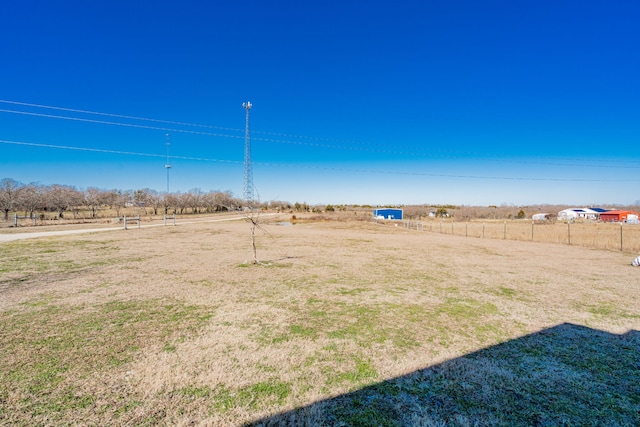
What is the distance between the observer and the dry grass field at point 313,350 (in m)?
3.09

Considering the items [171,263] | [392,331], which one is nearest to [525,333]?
[392,331]

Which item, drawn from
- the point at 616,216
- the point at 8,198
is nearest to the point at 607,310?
the point at 8,198

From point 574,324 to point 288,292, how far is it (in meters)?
6.29

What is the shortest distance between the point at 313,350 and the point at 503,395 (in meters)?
2.52

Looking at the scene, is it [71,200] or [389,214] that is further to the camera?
[389,214]

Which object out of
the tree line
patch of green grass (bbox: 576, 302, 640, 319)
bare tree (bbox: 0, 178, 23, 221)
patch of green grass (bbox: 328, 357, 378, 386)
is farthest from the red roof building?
bare tree (bbox: 0, 178, 23, 221)

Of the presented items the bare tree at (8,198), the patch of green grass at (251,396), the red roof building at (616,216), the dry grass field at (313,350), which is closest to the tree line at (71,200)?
the bare tree at (8,198)

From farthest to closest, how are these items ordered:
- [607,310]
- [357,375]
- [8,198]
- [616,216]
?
[616,216] → [8,198] → [607,310] → [357,375]

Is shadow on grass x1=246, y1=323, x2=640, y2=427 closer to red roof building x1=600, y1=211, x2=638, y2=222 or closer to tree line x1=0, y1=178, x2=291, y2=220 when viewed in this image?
tree line x1=0, y1=178, x2=291, y2=220

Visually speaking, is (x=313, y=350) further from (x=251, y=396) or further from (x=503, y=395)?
(x=503, y=395)

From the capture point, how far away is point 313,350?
14.7 feet

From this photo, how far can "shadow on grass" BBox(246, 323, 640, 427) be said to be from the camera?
2979 millimetres

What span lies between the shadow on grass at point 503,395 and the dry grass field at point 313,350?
0.06 ft

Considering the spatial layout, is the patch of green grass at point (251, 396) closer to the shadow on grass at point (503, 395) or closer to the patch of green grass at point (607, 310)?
the shadow on grass at point (503, 395)
